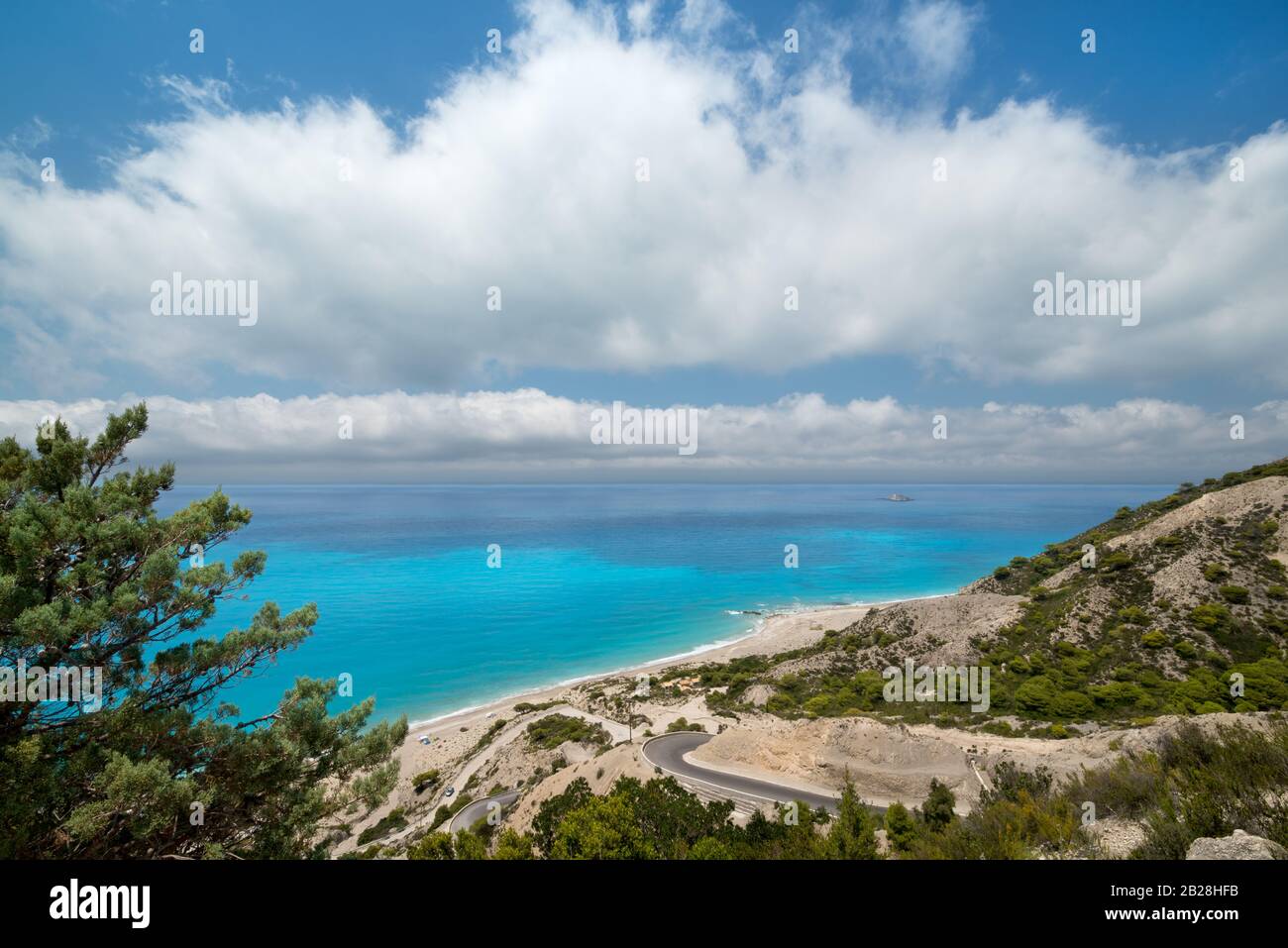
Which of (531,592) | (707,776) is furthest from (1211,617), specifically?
(531,592)

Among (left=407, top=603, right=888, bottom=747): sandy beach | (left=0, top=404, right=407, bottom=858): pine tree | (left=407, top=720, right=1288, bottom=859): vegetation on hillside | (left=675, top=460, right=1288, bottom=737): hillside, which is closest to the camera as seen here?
(left=0, top=404, right=407, bottom=858): pine tree

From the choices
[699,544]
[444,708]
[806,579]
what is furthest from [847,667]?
[699,544]

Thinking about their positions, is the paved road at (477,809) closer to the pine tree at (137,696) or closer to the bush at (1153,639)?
the pine tree at (137,696)

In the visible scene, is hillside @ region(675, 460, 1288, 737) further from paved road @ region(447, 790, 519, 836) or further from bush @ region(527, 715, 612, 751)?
paved road @ region(447, 790, 519, 836)

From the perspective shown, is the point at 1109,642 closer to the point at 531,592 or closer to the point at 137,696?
the point at 137,696

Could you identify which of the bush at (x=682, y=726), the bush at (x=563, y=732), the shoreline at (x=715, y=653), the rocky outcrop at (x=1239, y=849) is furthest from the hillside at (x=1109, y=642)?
the rocky outcrop at (x=1239, y=849)

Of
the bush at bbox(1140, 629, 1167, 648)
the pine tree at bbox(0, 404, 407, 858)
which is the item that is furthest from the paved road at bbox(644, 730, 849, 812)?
the bush at bbox(1140, 629, 1167, 648)

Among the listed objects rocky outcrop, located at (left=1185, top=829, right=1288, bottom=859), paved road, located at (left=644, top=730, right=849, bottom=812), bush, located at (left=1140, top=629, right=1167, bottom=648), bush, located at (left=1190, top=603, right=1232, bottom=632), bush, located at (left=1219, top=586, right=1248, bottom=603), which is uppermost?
rocky outcrop, located at (left=1185, top=829, right=1288, bottom=859)
